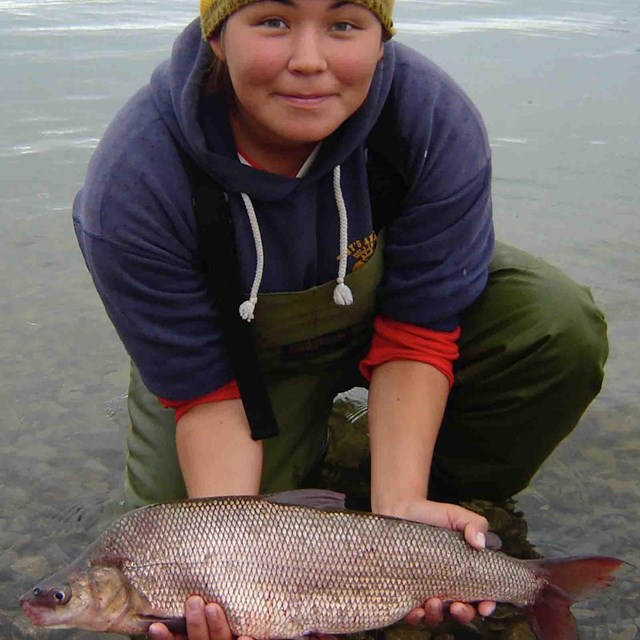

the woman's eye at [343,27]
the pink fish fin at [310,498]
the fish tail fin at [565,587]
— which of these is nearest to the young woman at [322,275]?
the woman's eye at [343,27]

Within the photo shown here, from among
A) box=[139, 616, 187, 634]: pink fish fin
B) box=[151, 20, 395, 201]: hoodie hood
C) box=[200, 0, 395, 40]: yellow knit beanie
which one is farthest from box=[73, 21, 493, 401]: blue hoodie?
box=[139, 616, 187, 634]: pink fish fin

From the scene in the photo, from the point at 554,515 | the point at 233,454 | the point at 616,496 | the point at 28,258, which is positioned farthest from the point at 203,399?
the point at 28,258

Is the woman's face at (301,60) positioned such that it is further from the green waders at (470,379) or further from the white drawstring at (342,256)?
the green waders at (470,379)

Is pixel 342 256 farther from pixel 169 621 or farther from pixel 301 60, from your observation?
pixel 169 621

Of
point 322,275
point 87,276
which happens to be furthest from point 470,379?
point 87,276

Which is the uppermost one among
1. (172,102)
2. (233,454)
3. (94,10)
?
(172,102)

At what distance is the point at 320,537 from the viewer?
96.8 inches

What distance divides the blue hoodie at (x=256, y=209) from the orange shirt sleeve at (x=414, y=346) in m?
0.04

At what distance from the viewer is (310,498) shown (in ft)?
8.20

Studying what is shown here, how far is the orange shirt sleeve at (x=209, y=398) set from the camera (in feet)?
9.66

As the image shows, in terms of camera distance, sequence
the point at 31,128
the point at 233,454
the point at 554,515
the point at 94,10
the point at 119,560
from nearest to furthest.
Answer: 1. the point at 119,560
2. the point at 233,454
3. the point at 554,515
4. the point at 31,128
5. the point at 94,10

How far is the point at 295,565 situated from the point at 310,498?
17 centimetres

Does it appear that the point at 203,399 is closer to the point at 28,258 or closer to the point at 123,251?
the point at 123,251

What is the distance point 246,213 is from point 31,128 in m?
5.67
